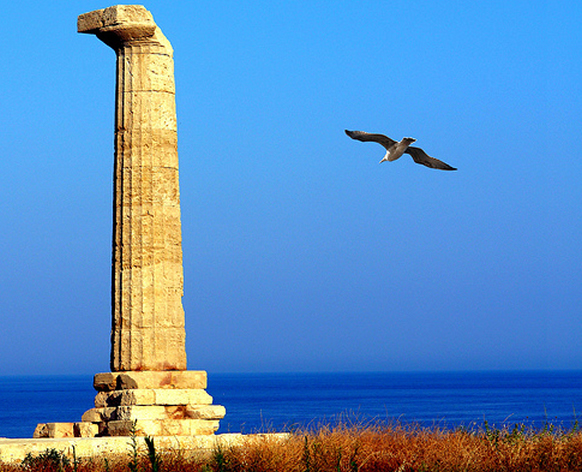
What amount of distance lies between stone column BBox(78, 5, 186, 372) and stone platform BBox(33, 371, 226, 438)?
31cm

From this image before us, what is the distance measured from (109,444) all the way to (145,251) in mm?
3353

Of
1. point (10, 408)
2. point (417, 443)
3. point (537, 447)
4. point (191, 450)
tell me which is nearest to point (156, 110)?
point (191, 450)

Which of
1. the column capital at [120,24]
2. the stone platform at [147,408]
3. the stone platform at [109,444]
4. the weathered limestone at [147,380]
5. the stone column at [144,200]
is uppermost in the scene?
the column capital at [120,24]

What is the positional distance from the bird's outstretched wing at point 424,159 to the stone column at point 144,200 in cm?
398

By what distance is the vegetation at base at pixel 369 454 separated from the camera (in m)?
12.8

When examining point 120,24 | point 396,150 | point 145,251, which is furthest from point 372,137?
point 120,24

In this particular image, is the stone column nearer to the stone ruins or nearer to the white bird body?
the stone ruins

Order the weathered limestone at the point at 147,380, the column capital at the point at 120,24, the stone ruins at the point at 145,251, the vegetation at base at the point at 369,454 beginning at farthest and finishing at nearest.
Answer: the column capital at the point at 120,24
the stone ruins at the point at 145,251
the weathered limestone at the point at 147,380
the vegetation at base at the point at 369,454

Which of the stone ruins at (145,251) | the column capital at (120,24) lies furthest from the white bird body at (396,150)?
the column capital at (120,24)

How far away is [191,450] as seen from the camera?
45.6ft

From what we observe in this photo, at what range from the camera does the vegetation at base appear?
12.8 meters

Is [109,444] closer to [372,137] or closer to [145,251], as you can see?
[145,251]

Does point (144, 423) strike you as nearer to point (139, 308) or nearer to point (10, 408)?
point (139, 308)

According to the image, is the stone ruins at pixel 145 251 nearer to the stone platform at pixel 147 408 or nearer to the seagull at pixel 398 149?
the stone platform at pixel 147 408
